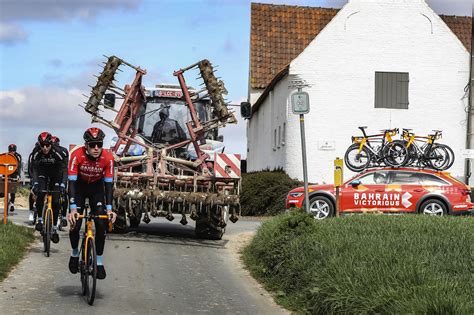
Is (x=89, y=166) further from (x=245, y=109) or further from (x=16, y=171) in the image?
(x=16, y=171)

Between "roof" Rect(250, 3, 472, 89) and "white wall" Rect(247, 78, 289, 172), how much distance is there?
158 cm

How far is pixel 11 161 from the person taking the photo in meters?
17.2

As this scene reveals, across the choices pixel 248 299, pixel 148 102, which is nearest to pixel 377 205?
pixel 148 102

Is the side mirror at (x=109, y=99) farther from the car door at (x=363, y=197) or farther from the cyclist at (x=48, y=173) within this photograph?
the car door at (x=363, y=197)

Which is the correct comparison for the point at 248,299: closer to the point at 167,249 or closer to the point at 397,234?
the point at 397,234

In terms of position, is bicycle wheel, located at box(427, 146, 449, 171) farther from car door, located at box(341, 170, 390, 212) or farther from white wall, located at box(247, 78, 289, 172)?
car door, located at box(341, 170, 390, 212)

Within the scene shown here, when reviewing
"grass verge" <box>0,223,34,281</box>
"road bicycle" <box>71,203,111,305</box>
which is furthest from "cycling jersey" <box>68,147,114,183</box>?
"grass verge" <box>0,223,34,281</box>

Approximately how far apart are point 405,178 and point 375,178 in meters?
0.81

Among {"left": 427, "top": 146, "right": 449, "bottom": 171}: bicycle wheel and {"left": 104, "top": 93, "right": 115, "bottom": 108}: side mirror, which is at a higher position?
{"left": 104, "top": 93, "right": 115, "bottom": 108}: side mirror

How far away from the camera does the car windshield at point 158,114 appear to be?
64.7 ft

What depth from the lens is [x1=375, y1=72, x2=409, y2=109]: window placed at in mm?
33250

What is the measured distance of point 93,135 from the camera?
10.4 meters

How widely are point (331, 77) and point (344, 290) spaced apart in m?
25.3

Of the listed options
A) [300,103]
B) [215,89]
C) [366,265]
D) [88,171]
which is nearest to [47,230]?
[88,171]
